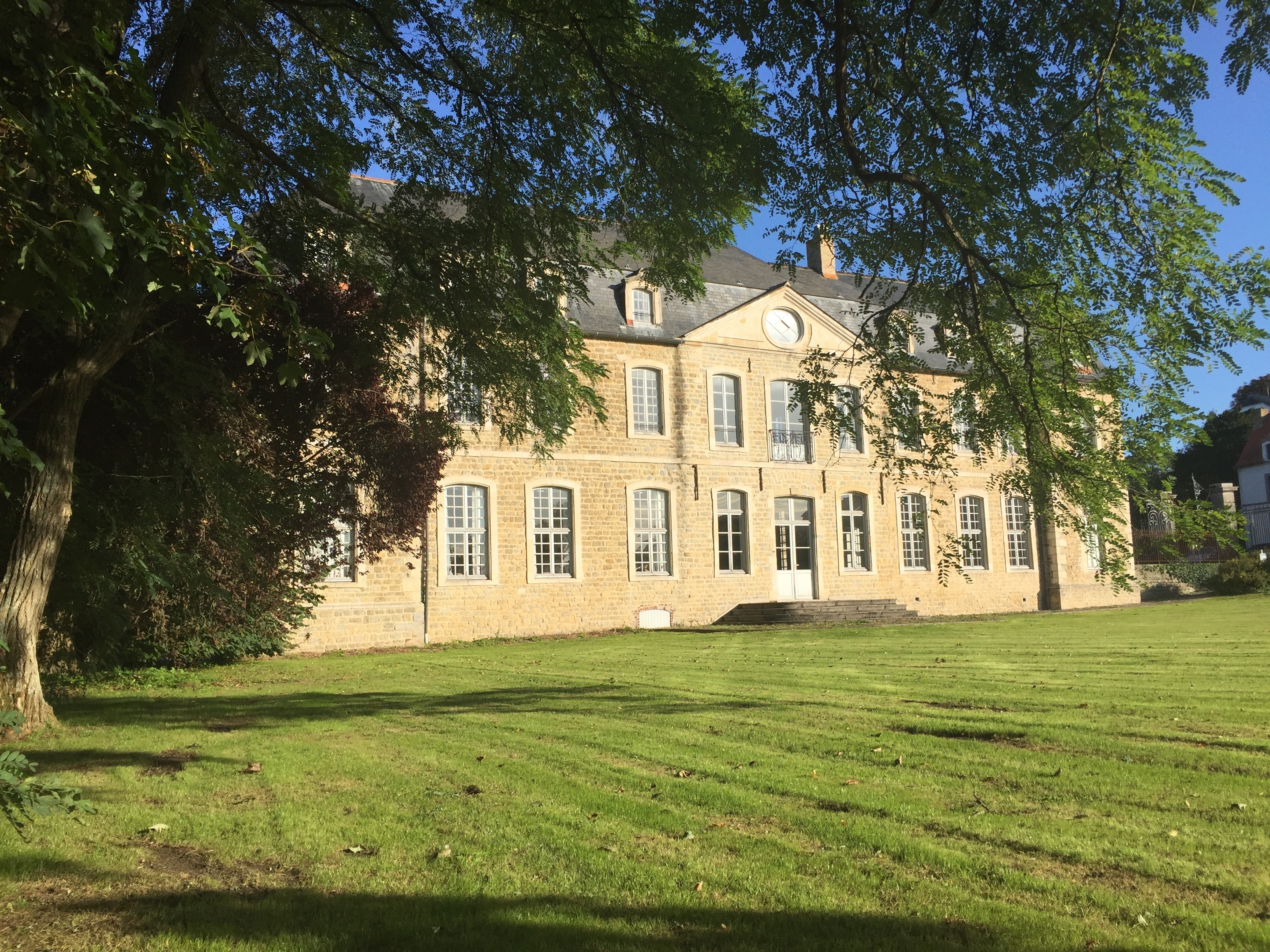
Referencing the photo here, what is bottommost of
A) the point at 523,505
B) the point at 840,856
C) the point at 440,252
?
the point at 840,856

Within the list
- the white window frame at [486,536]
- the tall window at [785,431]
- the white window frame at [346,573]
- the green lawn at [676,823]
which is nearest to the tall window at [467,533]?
the white window frame at [486,536]

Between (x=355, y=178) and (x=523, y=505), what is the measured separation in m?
7.66

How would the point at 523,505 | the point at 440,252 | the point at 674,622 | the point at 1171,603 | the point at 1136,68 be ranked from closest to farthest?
the point at 1136,68 < the point at 440,252 < the point at 523,505 < the point at 674,622 < the point at 1171,603

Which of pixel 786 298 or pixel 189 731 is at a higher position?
pixel 786 298

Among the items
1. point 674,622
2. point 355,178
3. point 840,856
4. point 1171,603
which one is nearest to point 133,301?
point 840,856

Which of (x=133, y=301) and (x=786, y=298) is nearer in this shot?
(x=133, y=301)

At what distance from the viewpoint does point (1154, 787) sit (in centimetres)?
491

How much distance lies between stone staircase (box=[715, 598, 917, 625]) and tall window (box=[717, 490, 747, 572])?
0.98 metres

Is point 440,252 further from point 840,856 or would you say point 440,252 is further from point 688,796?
point 840,856

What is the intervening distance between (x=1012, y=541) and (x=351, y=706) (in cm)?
2226

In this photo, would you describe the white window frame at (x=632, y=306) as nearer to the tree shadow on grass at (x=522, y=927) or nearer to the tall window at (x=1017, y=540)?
the tall window at (x=1017, y=540)

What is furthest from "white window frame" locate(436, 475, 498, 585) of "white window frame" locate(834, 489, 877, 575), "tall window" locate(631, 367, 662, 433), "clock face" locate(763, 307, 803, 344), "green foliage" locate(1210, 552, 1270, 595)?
"green foliage" locate(1210, 552, 1270, 595)

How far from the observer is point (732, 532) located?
23.2 m

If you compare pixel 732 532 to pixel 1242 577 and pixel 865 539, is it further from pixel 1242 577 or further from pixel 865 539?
pixel 1242 577
